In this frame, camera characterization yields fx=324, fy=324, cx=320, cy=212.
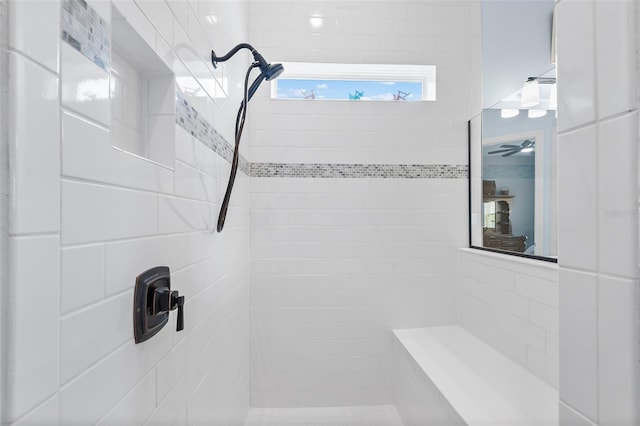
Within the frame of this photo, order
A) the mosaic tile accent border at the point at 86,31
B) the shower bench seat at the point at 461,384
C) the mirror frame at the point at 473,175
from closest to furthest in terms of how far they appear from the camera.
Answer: the mosaic tile accent border at the point at 86,31 < the shower bench seat at the point at 461,384 < the mirror frame at the point at 473,175

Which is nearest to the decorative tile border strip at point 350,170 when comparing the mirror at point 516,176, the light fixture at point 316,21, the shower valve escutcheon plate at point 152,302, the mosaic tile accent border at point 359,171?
the mosaic tile accent border at point 359,171

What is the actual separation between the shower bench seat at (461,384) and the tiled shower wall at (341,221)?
0.66 ft

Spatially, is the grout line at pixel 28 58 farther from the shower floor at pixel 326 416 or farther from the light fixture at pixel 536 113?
→ the shower floor at pixel 326 416

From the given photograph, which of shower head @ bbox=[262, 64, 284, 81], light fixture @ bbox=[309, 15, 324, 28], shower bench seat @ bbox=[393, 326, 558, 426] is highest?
light fixture @ bbox=[309, 15, 324, 28]

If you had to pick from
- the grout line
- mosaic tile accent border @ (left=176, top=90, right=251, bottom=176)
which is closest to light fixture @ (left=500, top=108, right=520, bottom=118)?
mosaic tile accent border @ (left=176, top=90, right=251, bottom=176)

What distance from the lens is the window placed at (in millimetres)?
2281

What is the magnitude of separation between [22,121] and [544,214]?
1841 mm

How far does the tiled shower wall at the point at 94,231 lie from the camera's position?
1.36 ft

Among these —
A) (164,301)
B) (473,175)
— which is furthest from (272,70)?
(473,175)

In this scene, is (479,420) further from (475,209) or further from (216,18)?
(216,18)

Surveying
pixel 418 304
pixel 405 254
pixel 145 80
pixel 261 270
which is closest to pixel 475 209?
pixel 405 254

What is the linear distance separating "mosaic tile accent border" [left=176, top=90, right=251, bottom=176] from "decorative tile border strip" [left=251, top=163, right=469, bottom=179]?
59cm

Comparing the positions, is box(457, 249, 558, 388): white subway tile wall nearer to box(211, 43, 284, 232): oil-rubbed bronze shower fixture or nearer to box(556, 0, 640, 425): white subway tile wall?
box(556, 0, 640, 425): white subway tile wall

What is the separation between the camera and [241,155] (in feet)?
6.20
